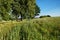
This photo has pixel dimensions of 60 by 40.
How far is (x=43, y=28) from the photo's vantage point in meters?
8.20

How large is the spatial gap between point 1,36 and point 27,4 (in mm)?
32082

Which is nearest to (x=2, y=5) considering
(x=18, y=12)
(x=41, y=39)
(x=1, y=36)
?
(x=18, y=12)

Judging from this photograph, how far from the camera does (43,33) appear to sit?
792 centimetres

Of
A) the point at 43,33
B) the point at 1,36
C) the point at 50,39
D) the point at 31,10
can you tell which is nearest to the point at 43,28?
the point at 43,33

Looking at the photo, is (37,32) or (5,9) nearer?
(37,32)

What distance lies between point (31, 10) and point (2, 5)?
464 inches

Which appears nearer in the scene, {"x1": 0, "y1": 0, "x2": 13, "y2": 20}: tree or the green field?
the green field

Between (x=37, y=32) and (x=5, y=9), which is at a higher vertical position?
(x=37, y=32)

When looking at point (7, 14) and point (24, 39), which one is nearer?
point (24, 39)

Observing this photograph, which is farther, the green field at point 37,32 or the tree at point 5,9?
the tree at point 5,9

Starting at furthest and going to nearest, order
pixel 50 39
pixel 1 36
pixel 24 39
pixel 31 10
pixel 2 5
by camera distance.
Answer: pixel 31 10 → pixel 2 5 → pixel 1 36 → pixel 24 39 → pixel 50 39

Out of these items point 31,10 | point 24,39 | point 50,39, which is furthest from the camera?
point 31,10

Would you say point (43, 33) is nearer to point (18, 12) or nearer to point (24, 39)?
→ point (24, 39)

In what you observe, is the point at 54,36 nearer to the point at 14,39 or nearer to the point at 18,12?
the point at 14,39
